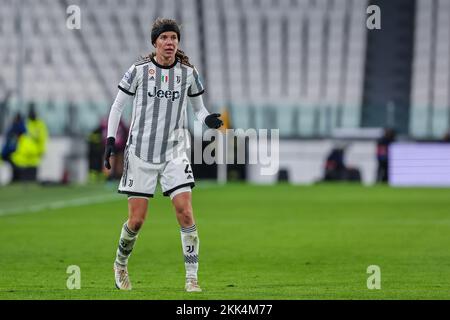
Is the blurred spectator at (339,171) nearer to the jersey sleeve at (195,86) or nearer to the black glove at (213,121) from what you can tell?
the black glove at (213,121)

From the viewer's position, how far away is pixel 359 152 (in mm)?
34844

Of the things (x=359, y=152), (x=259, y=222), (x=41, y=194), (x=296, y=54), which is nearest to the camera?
(x=259, y=222)

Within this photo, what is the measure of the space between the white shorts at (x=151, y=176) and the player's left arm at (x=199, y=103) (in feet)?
1.22

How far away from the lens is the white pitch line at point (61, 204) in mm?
19609

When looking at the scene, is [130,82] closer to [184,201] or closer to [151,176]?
[151,176]

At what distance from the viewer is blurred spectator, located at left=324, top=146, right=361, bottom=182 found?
32.0m

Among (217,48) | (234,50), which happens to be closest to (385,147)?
(234,50)

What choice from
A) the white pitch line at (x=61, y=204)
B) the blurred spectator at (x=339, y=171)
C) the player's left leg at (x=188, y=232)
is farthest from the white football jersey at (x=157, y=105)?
the blurred spectator at (x=339, y=171)

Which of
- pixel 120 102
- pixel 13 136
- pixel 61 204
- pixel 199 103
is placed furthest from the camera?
pixel 13 136

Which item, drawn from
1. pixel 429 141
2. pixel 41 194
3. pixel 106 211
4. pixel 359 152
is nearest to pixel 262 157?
pixel 359 152

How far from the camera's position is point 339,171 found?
32469 mm

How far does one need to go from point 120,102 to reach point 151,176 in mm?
580
